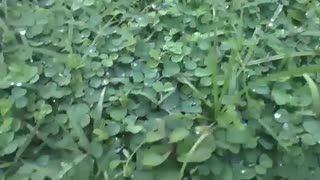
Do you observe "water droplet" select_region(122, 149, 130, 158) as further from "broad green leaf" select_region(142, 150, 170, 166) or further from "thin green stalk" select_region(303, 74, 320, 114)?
"thin green stalk" select_region(303, 74, 320, 114)

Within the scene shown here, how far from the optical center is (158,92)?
138cm

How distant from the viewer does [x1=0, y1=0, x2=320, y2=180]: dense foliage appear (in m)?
1.30

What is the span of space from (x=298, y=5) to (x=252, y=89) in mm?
353

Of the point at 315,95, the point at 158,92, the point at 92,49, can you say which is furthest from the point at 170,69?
the point at 315,95

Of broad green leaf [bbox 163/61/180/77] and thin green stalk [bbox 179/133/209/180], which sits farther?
broad green leaf [bbox 163/61/180/77]

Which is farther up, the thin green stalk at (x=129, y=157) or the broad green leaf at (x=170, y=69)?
the broad green leaf at (x=170, y=69)

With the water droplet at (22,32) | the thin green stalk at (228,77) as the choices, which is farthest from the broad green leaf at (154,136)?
the water droplet at (22,32)

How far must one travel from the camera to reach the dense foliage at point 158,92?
1.30 meters

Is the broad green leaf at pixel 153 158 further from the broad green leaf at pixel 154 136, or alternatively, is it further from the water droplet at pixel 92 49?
the water droplet at pixel 92 49

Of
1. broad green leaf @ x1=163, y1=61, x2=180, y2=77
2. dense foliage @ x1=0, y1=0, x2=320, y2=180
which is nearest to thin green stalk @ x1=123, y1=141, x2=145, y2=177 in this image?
dense foliage @ x1=0, y1=0, x2=320, y2=180

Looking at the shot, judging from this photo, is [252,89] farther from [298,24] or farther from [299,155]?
[298,24]

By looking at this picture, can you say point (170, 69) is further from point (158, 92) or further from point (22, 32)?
point (22, 32)

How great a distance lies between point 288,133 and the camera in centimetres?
132

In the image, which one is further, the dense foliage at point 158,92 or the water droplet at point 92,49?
the water droplet at point 92,49
